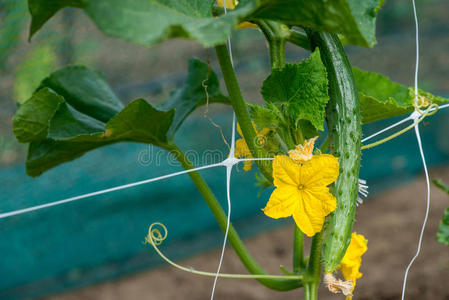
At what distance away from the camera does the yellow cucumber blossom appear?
1.93 ft

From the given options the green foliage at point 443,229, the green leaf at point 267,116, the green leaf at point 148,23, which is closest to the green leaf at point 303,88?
the green leaf at point 267,116

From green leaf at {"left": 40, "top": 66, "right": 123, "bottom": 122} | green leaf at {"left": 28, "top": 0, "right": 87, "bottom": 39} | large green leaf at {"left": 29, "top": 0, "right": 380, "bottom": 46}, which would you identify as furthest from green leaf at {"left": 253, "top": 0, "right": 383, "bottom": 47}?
green leaf at {"left": 40, "top": 66, "right": 123, "bottom": 122}

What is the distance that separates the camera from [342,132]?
0.62 metres

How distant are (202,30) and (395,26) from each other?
171 inches

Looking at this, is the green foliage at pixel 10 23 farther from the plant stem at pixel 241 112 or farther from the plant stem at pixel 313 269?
the plant stem at pixel 313 269

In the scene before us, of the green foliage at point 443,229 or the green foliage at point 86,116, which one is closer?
the green foliage at point 86,116

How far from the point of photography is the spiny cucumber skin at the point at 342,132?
613 millimetres

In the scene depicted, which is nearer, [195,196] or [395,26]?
[195,196]

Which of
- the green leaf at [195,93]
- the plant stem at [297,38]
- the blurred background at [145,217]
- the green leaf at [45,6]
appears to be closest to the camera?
the green leaf at [45,6]

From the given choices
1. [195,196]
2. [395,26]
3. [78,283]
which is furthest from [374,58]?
[78,283]

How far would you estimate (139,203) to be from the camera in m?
2.11

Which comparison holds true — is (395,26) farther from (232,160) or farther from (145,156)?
(232,160)

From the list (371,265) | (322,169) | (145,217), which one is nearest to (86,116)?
(322,169)

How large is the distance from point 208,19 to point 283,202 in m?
0.24
